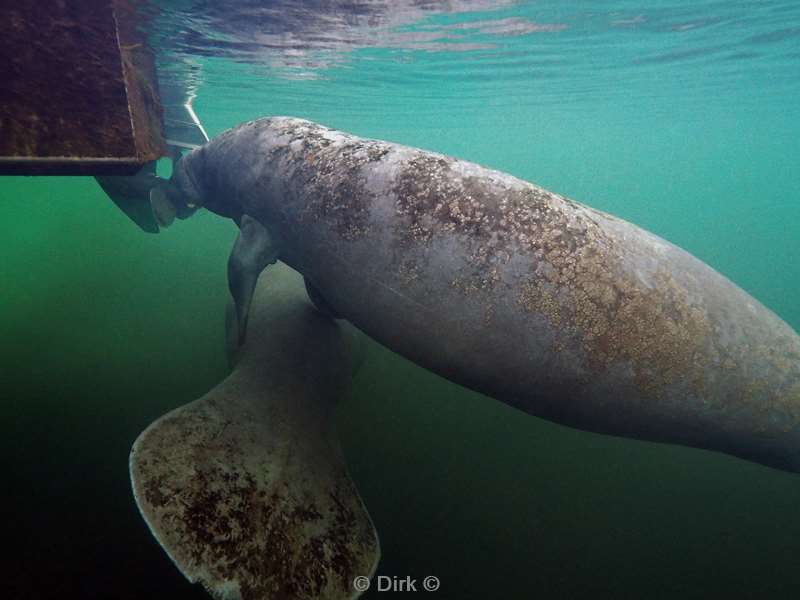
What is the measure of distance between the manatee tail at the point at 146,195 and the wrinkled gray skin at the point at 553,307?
345cm

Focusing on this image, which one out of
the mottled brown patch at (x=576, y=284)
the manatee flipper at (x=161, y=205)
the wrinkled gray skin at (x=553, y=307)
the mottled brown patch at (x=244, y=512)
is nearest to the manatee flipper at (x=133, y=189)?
the manatee flipper at (x=161, y=205)

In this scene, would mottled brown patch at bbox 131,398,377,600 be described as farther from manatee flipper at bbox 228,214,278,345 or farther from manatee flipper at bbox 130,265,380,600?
manatee flipper at bbox 228,214,278,345

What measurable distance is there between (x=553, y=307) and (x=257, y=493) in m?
2.04

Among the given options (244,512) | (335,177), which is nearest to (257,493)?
(244,512)

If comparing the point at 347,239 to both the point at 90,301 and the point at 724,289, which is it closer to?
the point at 724,289

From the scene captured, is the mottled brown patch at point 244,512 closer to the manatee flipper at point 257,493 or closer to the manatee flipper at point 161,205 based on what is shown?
the manatee flipper at point 257,493

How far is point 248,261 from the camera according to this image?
153 inches

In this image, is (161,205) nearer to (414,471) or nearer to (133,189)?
(133,189)

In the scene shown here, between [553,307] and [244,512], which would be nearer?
[244,512]

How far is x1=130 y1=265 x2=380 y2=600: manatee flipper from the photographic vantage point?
1.89 metres

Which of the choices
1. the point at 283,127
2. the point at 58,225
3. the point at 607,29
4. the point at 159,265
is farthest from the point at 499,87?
the point at 58,225

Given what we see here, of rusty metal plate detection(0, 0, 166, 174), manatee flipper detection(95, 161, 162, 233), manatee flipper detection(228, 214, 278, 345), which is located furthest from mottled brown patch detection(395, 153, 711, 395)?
manatee flipper detection(95, 161, 162, 233)

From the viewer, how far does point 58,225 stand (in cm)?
1681

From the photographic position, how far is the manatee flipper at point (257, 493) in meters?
1.89
